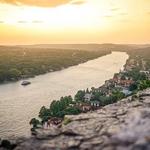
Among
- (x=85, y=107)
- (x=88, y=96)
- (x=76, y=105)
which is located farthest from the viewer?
(x=88, y=96)

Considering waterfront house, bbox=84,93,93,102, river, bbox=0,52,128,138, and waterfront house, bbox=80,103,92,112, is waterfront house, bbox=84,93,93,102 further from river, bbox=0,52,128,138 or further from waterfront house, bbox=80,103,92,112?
river, bbox=0,52,128,138

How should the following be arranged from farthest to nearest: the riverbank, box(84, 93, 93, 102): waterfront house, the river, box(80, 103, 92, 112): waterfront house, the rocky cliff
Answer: box(84, 93, 93, 102): waterfront house
box(80, 103, 92, 112): waterfront house
the river
the riverbank
the rocky cliff

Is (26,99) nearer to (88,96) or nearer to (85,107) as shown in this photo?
(88,96)

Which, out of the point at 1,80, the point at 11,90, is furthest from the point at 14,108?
the point at 1,80

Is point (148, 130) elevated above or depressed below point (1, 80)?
above

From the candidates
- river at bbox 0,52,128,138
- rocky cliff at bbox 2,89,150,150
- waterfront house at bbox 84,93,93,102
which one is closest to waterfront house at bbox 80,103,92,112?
waterfront house at bbox 84,93,93,102

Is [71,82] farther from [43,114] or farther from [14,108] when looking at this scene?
[43,114]

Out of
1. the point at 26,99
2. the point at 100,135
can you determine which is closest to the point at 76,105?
the point at 26,99

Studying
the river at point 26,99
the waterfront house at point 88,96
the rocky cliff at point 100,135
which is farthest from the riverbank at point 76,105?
the rocky cliff at point 100,135
